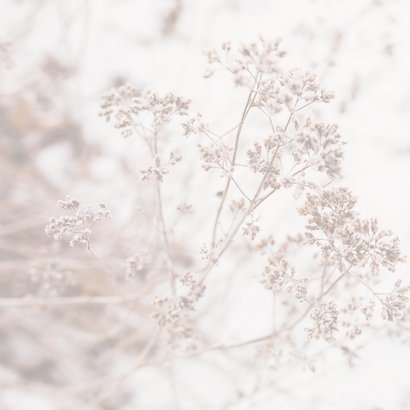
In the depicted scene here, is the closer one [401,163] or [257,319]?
[257,319]

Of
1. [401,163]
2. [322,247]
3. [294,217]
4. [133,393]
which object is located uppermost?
[401,163]

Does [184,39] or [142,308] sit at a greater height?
[184,39]

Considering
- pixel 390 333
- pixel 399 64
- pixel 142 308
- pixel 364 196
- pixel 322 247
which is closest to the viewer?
Result: pixel 322 247

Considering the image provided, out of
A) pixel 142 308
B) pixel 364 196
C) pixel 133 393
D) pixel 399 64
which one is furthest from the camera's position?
pixel 399 64

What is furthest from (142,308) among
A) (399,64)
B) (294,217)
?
(399,64)

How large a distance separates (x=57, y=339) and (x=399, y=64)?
120 inches

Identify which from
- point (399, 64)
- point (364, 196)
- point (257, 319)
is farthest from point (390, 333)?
point (399, 64)

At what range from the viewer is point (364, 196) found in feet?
11.9

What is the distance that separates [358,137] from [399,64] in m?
0.64

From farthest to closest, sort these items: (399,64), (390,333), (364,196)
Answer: (399,64) < (364,196) < (390,333)

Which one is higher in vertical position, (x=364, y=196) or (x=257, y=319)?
(x=364, y=196)

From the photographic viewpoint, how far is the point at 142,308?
2.74 meters

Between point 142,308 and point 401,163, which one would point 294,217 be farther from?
point 142,308

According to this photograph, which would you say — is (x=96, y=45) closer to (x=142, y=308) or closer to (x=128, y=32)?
(x=128, y=32)
